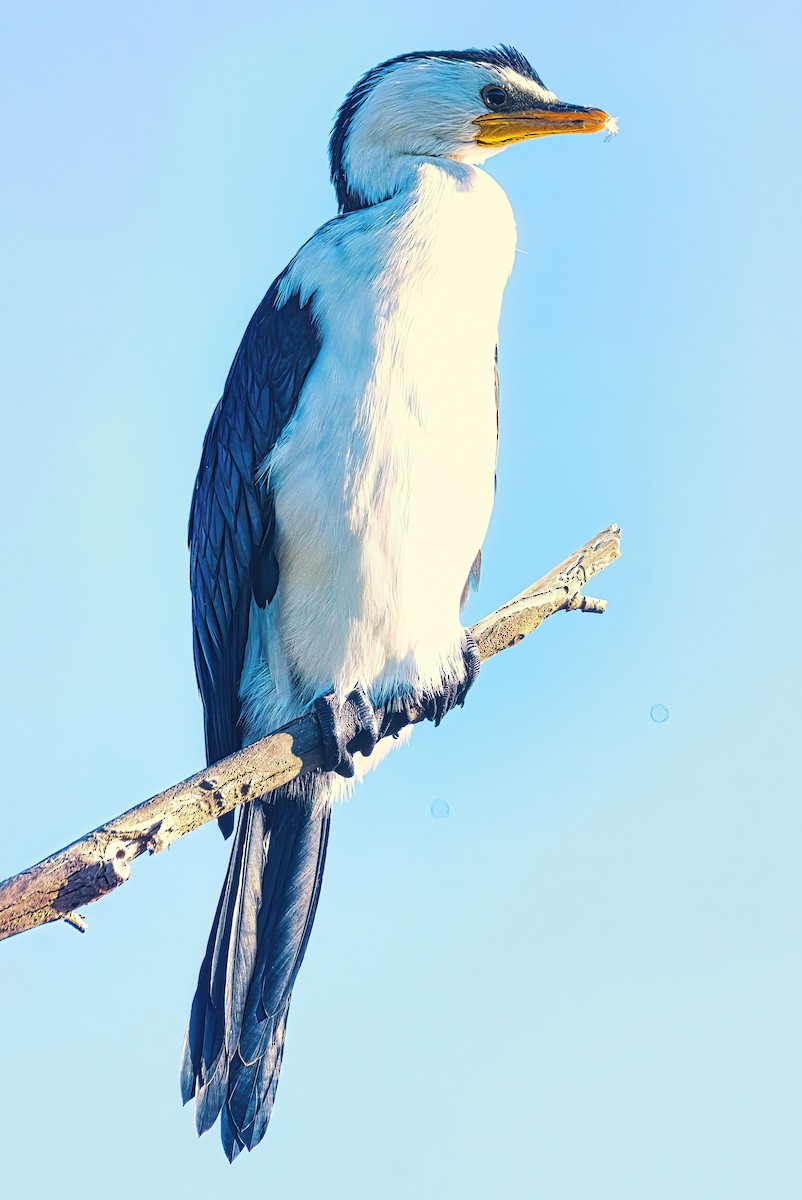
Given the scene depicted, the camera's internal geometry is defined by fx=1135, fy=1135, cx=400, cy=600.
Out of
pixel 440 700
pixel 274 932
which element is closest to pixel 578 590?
pixel 440 700

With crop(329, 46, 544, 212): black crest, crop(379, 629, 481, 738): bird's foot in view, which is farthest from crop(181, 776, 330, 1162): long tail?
crop(329, 46, 544, 212): black crest

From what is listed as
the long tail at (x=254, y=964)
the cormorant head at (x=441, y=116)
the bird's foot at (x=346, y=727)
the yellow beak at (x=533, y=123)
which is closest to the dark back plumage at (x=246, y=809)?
the long tail at (x=254, y=964)

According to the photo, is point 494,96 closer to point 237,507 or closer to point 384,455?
point 384,455

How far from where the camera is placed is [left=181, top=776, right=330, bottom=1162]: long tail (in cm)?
311

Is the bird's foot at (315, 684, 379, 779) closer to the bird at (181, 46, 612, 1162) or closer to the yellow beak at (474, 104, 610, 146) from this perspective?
the bird at (181, 46, 612, 1162)

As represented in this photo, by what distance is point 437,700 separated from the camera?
336 cm

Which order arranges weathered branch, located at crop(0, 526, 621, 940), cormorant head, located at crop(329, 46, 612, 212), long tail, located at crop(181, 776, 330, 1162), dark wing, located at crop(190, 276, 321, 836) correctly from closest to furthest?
weathered branch, located at crop(0, 526, 621, 940)
long tail, located at crop(181, 776, 330, 1162)
dark wing, located at crop(190, 276, 321, 836)
cormorant head, located at crop(329, 46, 612, 212)

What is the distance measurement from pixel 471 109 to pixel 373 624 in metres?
1.66

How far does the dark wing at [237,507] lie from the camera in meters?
3.28

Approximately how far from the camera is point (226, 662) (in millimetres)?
3428

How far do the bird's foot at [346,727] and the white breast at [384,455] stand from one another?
4.6 inches

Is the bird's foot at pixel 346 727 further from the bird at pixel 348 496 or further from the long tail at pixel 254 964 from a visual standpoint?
the long tail at pixel 254 964

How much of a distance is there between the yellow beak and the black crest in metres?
0.15

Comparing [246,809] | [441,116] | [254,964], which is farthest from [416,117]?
[254,964]
